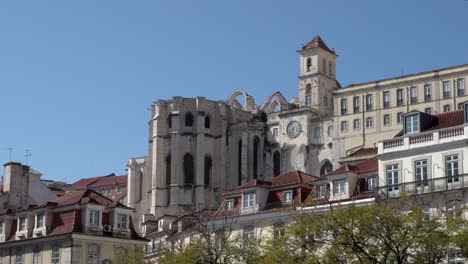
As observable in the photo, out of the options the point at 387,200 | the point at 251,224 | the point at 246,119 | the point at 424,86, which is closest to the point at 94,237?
the point at 251,224

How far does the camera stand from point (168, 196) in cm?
14900

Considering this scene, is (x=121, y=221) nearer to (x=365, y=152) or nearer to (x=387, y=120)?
(x=365, y=152)

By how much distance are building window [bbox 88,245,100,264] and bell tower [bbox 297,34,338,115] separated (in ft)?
242

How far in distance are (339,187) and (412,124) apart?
695 cm

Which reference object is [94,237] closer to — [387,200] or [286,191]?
[286,191]

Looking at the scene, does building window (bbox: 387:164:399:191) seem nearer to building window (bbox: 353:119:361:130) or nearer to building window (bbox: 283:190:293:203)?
building window (bbox: 283:190:293:203)

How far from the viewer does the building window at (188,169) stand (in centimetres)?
14995

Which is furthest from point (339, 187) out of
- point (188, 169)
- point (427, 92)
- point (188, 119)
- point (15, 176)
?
point (188, 119)

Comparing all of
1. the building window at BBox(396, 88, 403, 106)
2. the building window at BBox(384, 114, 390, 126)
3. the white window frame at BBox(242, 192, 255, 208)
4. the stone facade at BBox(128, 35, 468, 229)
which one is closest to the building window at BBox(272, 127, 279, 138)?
the stone facade at BBox(128, 35, 468, 229)

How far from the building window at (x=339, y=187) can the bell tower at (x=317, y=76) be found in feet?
245

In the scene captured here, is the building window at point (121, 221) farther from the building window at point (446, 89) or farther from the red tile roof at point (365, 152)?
the building window at point (446, 89)

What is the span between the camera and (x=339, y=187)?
73812 mm

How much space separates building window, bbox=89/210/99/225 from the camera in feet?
260

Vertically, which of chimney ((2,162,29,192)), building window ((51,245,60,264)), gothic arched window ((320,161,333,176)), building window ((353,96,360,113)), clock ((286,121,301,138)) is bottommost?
building window ((51,245,60,264))
